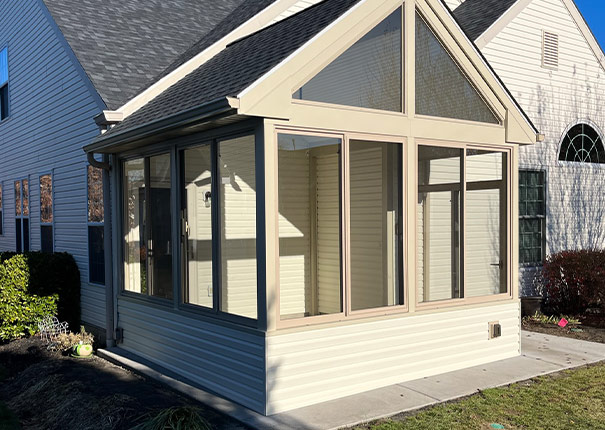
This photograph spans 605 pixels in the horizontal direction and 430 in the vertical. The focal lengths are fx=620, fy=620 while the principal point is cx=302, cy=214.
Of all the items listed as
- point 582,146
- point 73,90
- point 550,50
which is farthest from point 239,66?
point 582,146

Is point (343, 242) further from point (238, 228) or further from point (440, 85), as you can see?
point (440, 85)

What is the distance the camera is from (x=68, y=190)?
10.3m

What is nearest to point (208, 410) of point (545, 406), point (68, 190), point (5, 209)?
point (545, 406)

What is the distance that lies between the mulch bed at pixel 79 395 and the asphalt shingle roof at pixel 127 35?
3.47m

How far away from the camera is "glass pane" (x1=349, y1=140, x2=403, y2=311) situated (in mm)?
6637

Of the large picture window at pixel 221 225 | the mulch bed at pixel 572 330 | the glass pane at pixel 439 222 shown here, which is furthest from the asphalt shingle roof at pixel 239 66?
the mulch bed at pixel 572 330

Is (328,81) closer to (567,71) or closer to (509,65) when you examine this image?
(509,65)

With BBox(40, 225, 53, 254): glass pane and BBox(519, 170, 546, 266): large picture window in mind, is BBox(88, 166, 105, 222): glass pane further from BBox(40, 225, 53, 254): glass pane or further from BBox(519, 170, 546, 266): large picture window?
BBox(519, 170, 546, 266): large picture window

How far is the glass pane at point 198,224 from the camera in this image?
6.57 m

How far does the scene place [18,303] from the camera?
9.15m

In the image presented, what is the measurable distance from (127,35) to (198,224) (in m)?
5.12

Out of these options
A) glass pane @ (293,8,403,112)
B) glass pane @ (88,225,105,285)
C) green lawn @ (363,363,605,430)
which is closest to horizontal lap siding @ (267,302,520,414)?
green lawn @ (363,363,605,430)

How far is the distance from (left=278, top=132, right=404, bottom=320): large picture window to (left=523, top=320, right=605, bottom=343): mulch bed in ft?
12.4

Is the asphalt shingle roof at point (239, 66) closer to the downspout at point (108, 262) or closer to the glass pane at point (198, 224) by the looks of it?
the glass pane at point (198, 224)
